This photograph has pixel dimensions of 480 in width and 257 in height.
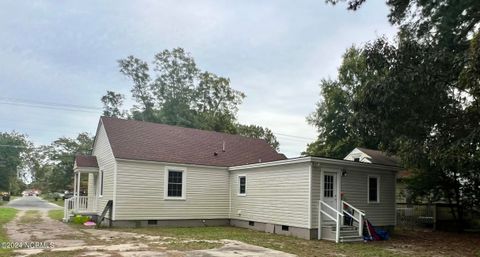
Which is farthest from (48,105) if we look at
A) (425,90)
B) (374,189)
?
(425,90)

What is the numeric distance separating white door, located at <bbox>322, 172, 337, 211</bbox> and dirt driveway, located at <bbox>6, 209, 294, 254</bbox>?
14.7 ft

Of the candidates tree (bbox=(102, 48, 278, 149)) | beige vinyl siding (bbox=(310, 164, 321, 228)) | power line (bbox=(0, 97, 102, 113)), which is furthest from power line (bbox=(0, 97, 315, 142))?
beige vinyl siding (bbox=(310, 164, 321, 228))

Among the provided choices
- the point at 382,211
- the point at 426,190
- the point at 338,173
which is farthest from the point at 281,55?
the point at 426,190

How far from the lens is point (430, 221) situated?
20891 mm

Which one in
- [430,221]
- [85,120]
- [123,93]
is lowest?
[430,221]

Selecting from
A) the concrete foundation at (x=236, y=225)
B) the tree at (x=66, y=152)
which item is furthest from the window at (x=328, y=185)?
the tree at (x=66, y=152)

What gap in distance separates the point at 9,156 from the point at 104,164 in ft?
184

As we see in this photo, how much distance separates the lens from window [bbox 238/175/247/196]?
19312mm

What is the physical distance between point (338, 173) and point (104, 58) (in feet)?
44.8

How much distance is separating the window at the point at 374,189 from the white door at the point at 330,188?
2216 millimetres

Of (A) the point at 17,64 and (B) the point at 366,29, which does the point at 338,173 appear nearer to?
(B) the point at 366,29

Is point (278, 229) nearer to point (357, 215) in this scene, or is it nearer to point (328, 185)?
point (328, 185)

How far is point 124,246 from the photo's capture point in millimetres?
11367

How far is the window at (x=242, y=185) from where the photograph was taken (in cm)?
1931
